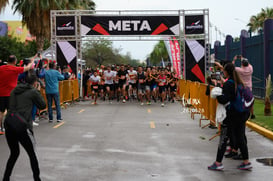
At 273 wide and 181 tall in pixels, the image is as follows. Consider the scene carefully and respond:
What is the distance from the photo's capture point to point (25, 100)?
6.88m

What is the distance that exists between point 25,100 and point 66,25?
19.2 metres

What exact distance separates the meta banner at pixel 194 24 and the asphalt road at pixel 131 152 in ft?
34.1

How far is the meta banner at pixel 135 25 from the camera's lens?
83.1 ft

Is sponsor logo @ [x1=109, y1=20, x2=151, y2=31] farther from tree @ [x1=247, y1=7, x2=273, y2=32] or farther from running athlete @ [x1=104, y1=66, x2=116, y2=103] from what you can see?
tree @ [x1=247, y1=7, x2=273, y2=32]

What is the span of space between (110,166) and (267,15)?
59.8m

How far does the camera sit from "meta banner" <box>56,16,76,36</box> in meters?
25.6

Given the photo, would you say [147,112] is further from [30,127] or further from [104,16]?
[30,127]

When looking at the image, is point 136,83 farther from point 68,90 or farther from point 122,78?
point 68,90

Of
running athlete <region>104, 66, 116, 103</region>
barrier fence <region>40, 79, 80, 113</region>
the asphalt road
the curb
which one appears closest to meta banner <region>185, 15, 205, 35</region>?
running athlete <region>104, 66, 116, 103</region>

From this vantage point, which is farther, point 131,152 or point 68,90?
point 68,90

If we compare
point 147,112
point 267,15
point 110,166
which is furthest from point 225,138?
point 267,15

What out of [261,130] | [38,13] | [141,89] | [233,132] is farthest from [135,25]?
[233,132]

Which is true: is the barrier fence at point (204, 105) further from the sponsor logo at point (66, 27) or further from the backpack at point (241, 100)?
the sponsor logo at point (66, 27)

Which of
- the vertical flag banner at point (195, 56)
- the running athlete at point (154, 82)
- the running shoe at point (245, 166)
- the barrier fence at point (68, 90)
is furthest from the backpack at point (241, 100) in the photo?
the vertical flag banner at point (195, 56)
